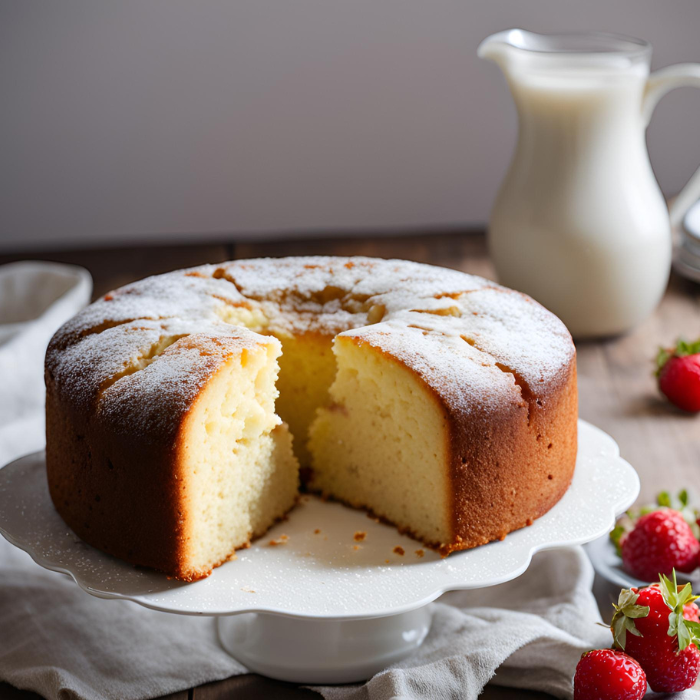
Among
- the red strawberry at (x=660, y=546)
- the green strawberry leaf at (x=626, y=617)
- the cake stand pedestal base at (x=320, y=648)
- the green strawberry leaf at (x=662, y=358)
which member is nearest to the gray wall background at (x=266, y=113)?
the green strawberry leaf at (x=662, y=358)

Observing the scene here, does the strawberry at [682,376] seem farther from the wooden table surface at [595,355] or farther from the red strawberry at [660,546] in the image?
the red strawberry at [660,546]

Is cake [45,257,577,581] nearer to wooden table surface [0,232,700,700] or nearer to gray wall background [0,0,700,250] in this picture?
wooden table surface [0,232,700,700]

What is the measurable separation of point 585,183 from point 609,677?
163 centimetres

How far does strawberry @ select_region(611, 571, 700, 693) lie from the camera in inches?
56.6

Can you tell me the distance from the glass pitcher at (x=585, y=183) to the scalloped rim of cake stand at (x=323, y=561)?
102 cm

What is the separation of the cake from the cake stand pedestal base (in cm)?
16

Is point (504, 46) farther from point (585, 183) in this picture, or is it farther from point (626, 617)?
point (626, 617)

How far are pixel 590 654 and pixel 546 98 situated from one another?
65.8 inches

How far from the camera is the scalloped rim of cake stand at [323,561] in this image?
145 cm

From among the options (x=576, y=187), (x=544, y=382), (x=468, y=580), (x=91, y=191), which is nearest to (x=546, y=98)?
(x=576, y=187)

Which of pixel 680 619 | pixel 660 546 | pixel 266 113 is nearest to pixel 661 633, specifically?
pixel 680 619

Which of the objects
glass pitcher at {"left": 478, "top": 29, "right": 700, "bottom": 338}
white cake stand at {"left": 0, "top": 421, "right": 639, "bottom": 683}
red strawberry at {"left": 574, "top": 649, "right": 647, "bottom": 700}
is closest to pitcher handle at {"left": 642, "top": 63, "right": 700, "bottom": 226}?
glass pitcher at {"left": 478, "top": 29, "right": 700, "bottom": 338}

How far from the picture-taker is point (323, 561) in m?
1.59

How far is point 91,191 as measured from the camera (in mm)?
3832
